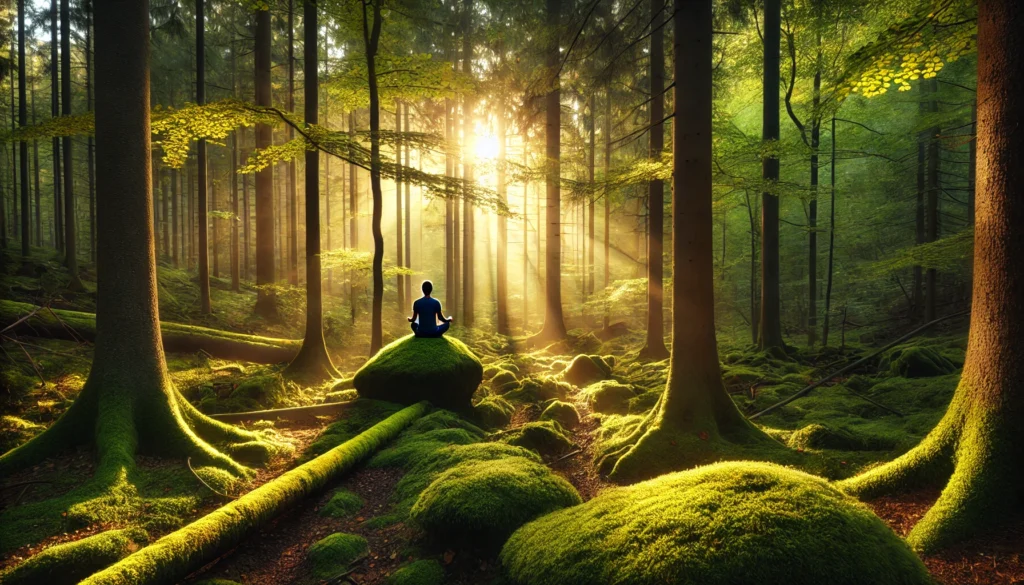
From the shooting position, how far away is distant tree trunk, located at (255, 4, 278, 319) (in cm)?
1367

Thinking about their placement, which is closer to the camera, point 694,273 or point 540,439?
point 694,273

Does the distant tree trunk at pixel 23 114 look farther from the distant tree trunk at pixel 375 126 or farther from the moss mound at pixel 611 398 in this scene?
the moss mound at pixel 611 398

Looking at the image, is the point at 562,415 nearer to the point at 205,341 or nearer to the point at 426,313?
the point at 426,313

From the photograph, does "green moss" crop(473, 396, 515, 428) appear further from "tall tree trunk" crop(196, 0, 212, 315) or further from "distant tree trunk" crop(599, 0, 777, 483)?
"tall tree trunk" crop(196, 0, 212, 315)

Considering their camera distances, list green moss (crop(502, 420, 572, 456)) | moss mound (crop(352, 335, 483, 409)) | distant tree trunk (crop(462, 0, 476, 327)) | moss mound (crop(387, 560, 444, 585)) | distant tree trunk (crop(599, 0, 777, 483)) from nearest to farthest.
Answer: moss mound (crop(387, 560, 444, 585)), distant tree trunk (crop(599, 0, 777, 483)), green moss (crop(502, 420, 572, 456)), moss mound (crop(352, 335, 483, 409)), distant tree trunk (crop(462, 0, 476, 327))

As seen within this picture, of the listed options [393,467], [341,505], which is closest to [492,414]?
[393,467]

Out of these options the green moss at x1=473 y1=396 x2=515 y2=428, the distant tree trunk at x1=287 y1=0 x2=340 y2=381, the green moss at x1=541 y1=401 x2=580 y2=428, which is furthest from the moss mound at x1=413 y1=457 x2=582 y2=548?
the distant tree trunk at x1=287 y1=0 x2=340 y2=381

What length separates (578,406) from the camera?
9.38 m

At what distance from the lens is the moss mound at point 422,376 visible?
848 centimetres

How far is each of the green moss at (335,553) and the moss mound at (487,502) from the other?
65 centimetres

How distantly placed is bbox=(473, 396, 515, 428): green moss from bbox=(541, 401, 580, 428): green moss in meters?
0.92

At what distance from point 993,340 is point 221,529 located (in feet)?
21.5

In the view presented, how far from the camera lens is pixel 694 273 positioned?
224 inches

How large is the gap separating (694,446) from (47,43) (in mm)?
35910
